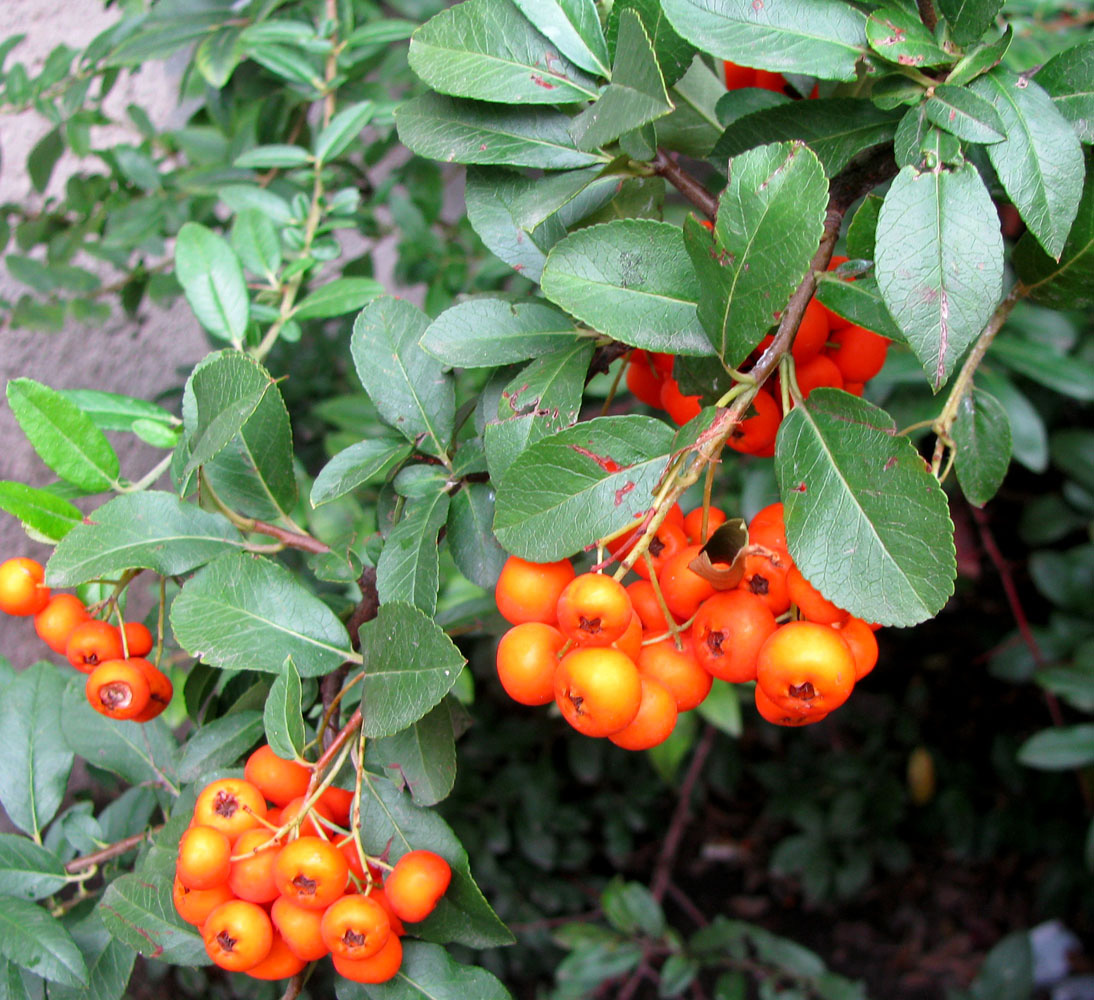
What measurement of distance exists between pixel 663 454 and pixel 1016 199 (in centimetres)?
24

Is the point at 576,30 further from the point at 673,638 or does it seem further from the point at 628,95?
the point at 673,638

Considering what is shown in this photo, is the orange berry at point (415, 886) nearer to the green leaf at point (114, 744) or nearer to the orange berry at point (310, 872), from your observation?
the orange berry at point (310, 872)

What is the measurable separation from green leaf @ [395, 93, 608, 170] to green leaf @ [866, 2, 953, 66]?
17 cm

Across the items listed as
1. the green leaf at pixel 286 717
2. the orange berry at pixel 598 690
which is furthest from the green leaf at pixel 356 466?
the orange berry at pixel 598 690

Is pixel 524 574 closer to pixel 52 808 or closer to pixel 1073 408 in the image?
pixel 52 808

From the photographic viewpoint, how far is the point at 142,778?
2.64 feet

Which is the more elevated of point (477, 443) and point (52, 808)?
point (477, 443)

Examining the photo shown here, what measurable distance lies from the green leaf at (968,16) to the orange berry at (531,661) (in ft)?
1.39

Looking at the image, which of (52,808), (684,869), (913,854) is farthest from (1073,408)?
(52,808)

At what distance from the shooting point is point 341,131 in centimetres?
100

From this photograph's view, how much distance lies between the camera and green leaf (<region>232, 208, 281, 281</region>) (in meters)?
0.96

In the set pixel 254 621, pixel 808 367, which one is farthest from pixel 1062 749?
pixel 254 621

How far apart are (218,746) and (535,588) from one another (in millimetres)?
308

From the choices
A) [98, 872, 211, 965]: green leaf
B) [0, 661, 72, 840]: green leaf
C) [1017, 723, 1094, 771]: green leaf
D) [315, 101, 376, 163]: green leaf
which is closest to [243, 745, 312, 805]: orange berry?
[98, 872, 211, 965]: green leaf
